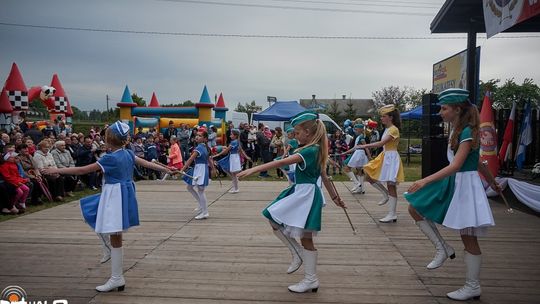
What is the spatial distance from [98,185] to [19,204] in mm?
4157

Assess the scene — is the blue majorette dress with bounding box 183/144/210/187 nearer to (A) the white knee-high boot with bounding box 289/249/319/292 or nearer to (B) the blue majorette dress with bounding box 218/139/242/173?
(B) the blue majorette dress with bounding box 218/139/242/173

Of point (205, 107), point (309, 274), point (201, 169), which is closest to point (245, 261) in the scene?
point (309, 274)

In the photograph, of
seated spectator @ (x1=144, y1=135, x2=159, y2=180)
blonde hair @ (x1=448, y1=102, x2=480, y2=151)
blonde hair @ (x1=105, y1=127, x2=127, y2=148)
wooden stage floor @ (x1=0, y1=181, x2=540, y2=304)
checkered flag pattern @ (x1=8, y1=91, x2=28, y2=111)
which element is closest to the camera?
blonde hair @ (x1=448, y1=102, x2=480, y2=151)

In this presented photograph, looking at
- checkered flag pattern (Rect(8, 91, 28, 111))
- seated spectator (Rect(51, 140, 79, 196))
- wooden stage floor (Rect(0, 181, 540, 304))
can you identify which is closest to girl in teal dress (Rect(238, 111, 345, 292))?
wooden stage floor (Rect(0, 181, 540, 304))

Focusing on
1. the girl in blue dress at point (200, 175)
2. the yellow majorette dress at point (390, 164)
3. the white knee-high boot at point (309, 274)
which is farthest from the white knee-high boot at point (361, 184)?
the white knee-high boot at point (309, 274)

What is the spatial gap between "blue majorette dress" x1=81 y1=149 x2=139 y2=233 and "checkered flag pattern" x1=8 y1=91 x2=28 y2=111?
14.3 m

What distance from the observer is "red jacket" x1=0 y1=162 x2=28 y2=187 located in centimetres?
877

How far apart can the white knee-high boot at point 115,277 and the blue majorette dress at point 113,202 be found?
29 cm

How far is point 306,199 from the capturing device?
3986 millimetres

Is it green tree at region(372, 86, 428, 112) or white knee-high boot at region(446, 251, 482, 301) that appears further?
green tree at region(372, 86, 428, 112)

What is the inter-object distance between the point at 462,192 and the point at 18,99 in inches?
667

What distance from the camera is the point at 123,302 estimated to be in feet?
12.8

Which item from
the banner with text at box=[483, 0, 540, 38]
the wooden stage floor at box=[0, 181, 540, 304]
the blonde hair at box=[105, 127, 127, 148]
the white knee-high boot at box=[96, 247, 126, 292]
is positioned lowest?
the wooden stage floor at box=[0, 181, 540, 304]

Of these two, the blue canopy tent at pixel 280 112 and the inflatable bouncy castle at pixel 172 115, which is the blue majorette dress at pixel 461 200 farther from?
the inflatable bouncy castle at pixel 172 115
